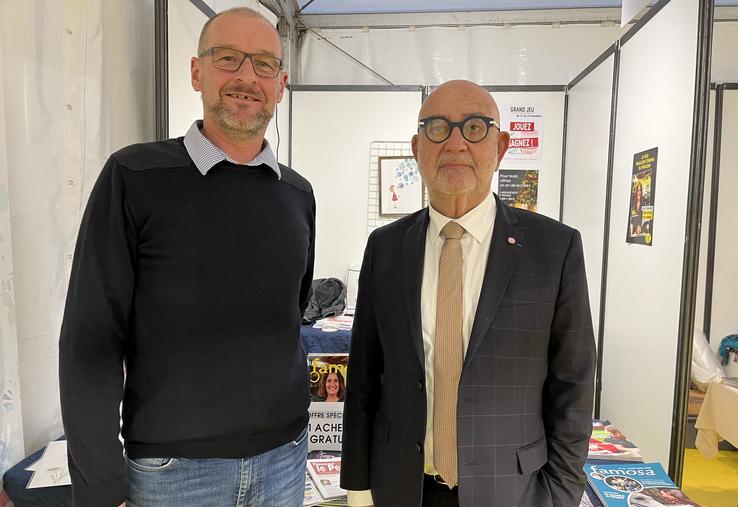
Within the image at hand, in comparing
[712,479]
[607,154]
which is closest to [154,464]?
[607,154]

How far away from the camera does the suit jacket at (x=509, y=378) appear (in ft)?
3.52

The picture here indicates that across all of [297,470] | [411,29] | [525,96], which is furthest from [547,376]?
[411,29]

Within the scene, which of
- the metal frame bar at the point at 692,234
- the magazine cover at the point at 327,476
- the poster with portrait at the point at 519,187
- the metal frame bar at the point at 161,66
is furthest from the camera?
the poster with portrait at the point at 519,187

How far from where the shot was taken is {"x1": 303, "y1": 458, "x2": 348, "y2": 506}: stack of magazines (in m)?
1.66

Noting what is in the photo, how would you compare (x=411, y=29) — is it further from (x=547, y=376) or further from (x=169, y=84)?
(x=547, y=376)

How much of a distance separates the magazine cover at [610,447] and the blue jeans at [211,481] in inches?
47.2

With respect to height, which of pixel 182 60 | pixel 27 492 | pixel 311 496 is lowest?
pixel 311 496

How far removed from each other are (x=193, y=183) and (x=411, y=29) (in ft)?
12.2

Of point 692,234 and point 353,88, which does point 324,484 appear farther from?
point 353,88

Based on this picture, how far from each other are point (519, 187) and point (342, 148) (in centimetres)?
153

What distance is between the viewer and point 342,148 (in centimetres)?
408

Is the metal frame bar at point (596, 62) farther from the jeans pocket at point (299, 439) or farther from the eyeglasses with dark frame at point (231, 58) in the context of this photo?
the jeans pocket at point (299, 439)

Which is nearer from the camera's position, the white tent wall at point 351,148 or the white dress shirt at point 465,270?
the white dress shirt at point 465,270

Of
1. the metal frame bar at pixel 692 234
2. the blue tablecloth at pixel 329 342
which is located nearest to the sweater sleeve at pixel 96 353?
the blue tablecloth at pixel 329 342
